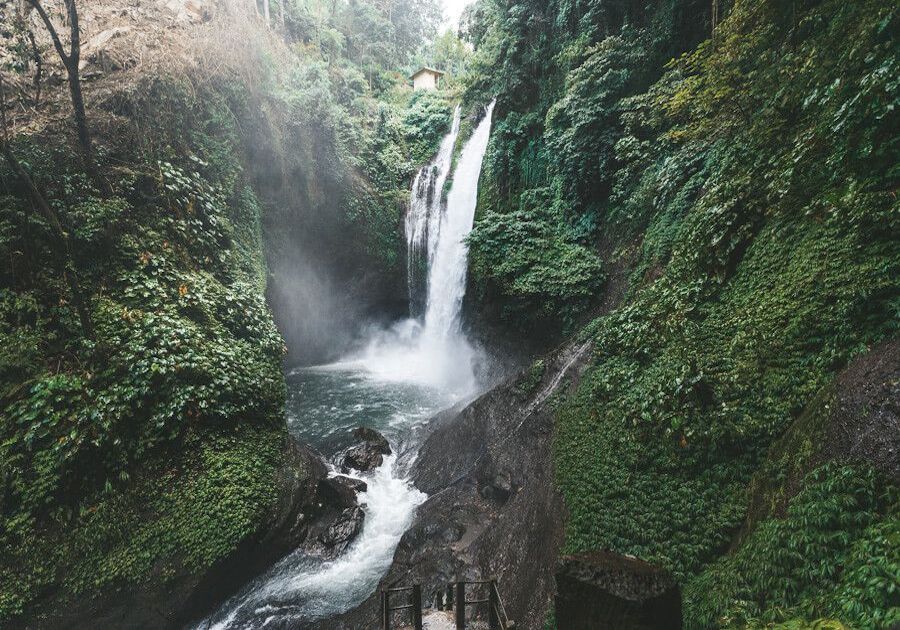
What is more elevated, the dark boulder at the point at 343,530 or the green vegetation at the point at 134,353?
the green vegetation at the point at 134,353

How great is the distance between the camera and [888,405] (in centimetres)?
289

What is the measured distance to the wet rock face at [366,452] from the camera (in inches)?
375

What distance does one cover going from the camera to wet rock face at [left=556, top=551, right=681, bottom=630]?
214 cm

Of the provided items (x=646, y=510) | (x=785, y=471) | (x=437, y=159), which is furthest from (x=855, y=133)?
(x=437, y=159)

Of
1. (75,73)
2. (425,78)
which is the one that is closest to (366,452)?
(75,73)

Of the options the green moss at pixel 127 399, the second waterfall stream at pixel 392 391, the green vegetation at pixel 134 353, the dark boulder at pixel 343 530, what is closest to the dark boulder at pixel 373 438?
the second waterfall stream at pixel 392 391

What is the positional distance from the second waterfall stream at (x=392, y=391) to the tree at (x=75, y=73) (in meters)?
7.93

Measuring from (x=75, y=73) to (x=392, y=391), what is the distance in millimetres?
11831

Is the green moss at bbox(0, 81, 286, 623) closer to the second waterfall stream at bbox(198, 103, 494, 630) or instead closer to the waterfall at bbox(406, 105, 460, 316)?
the second waterfall stream at bbox(198, 103, 494, 630)

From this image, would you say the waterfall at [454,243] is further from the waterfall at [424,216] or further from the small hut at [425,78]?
the small hut at [425,78]

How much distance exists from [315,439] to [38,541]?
608 centimetres

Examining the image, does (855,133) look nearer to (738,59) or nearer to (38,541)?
(738,59)

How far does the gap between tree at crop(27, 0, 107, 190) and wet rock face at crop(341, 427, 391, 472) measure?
795 cm

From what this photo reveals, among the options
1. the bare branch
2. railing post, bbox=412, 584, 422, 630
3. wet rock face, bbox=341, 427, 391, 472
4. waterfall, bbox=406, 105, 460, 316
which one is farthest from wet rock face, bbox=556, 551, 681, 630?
waterfall, bbox=406, 105, 460, 316
